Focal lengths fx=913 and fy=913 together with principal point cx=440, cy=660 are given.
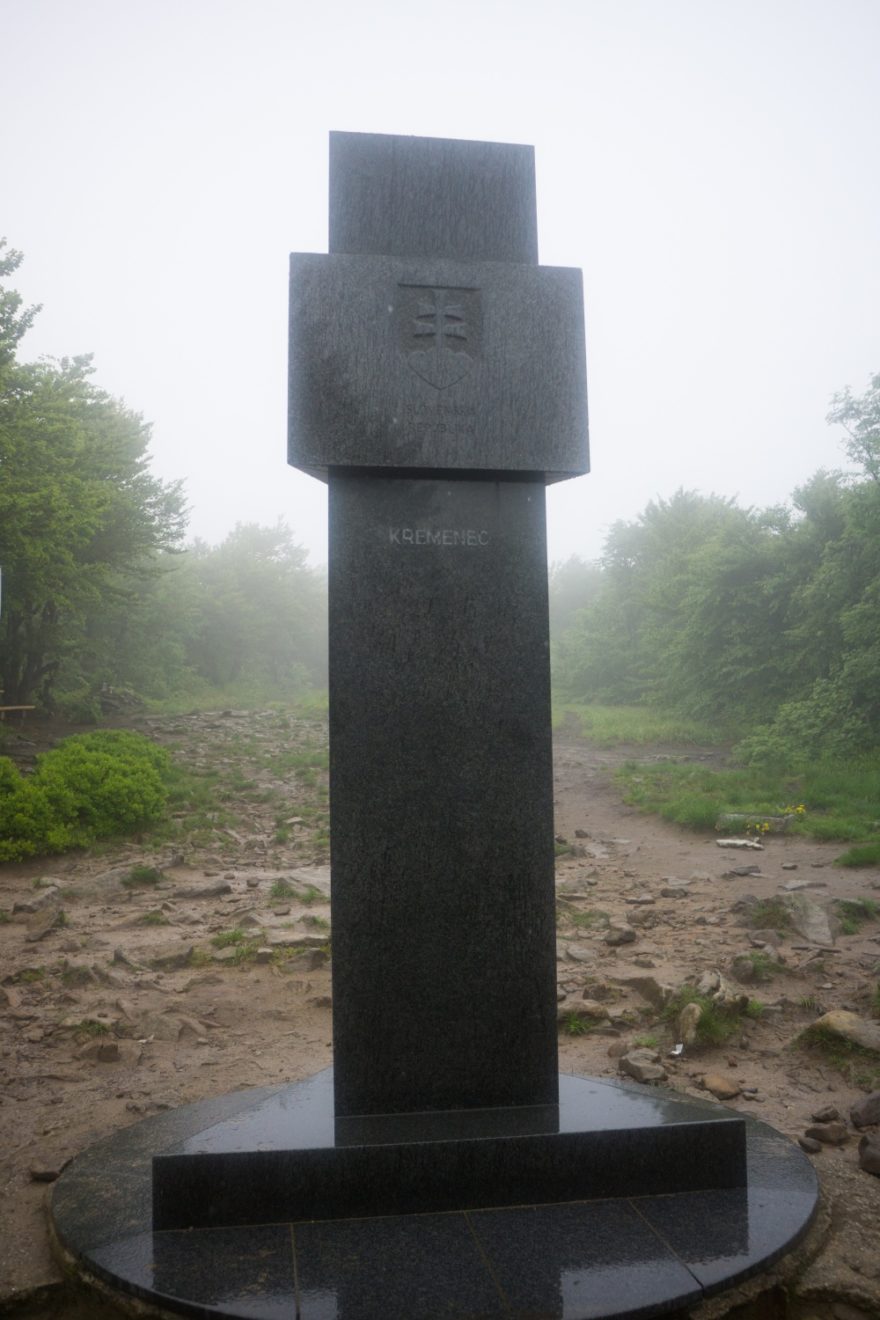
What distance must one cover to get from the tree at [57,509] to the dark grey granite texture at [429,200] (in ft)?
40.7

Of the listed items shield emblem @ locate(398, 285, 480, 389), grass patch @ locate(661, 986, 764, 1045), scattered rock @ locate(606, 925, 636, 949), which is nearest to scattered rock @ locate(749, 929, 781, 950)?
scattered rock @ locate(606, 925, 636, 949)

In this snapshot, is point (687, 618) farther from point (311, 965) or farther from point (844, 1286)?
point (844, 1286)

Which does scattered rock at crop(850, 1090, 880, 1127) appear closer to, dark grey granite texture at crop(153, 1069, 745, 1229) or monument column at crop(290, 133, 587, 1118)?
dark grey granite texture at crop(153, 1069, 745, 1229)

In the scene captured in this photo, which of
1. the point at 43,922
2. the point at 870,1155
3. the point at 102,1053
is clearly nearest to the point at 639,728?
the point at 43,922

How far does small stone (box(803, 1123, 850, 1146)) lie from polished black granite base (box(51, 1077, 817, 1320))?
452 millimetres

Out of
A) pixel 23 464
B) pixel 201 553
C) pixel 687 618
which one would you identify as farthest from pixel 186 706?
pixel 201 553

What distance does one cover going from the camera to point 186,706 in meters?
25.3

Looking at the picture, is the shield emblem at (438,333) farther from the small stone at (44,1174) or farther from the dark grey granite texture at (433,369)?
the small stone at (44,1174)

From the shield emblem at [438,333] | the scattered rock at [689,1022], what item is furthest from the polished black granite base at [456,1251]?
the shield emblem at [438,333]

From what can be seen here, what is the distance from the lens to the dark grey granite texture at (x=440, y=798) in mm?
2996

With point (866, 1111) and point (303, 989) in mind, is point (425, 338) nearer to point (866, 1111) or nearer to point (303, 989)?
point (866, 1111)

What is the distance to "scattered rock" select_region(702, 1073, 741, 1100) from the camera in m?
3.84

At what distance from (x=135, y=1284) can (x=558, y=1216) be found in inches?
45.5

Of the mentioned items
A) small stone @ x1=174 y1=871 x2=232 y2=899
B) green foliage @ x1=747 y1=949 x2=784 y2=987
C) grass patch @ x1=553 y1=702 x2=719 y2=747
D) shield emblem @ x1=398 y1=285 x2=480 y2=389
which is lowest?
small stone @ x1=174 y1=871 x2=232 y2=899
